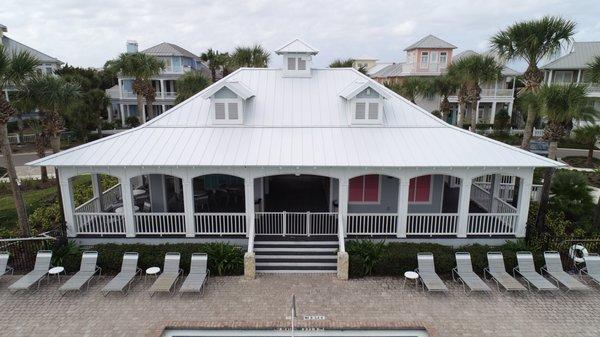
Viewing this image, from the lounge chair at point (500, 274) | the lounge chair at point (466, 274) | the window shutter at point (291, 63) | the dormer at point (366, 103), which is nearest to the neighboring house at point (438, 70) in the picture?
the window shutter at point (291, 63)

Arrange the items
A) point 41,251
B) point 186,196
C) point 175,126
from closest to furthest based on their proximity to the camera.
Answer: point 41,251 → point 186,196 → point 175,126

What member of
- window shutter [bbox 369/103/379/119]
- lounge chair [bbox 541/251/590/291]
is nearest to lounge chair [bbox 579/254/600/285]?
lounge chair [bbox 541/251/590/291]

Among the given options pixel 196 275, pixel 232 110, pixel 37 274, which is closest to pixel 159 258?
pixel 196 275

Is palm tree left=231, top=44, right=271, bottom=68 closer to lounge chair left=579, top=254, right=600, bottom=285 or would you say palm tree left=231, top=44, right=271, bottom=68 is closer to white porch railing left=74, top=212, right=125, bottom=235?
white porch railing left=74, top=212, right=125, bottom=235

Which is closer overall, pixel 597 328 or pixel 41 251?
pixel 597 328

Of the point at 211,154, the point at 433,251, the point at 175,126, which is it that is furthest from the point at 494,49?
the point at 175,126

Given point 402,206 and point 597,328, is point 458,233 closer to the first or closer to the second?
point 402,206

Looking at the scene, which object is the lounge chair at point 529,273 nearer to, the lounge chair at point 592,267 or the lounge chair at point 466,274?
the lounge chair at point 466,274
